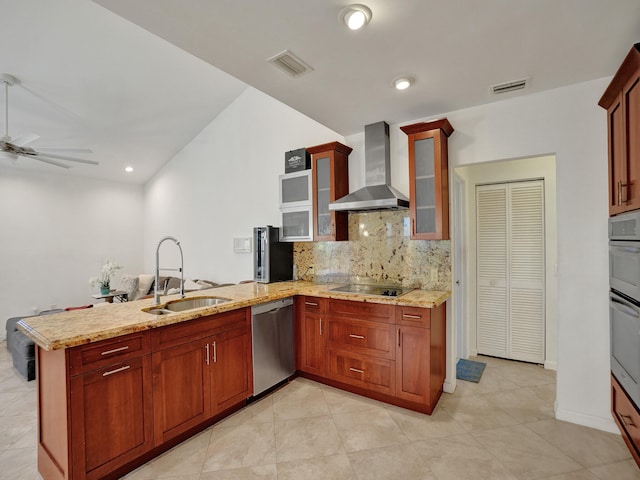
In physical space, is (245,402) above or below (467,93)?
below

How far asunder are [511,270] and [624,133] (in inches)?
83.3

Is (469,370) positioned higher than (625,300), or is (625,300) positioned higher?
(625,300)

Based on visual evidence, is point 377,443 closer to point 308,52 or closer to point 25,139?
point 308,52

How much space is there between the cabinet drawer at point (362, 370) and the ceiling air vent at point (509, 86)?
245cm

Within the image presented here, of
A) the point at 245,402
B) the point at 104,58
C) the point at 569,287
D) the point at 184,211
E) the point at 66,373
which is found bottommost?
the point at 245,402

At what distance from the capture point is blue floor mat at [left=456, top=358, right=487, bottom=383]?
325cm

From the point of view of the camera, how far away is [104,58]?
3.51 meters

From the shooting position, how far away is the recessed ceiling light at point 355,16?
1.60 meters

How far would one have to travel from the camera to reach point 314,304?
311cm

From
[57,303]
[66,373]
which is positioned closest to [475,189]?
[66,373]

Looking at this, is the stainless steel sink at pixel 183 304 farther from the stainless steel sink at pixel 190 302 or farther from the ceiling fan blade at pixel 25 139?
the ceiling fan blade at pixel 25 139

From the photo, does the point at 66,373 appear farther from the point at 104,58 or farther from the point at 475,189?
the point at 475,189

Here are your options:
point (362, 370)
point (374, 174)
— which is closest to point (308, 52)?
point (374, 174)

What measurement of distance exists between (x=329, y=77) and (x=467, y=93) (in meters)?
1.21
